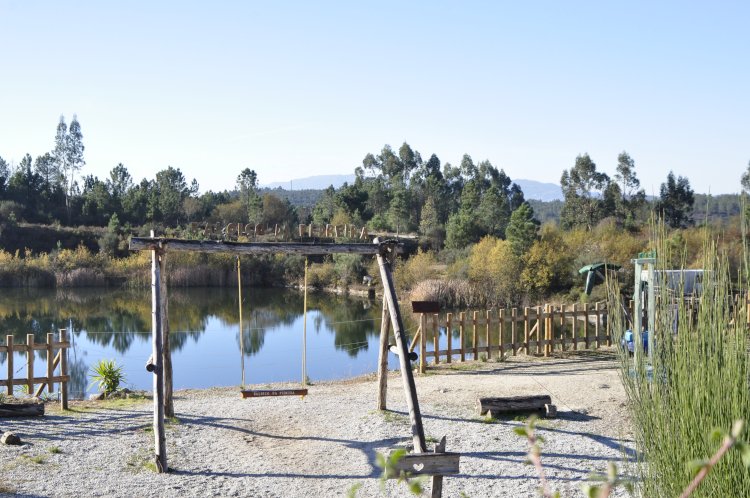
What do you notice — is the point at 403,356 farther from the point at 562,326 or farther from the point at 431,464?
the point at 562,326

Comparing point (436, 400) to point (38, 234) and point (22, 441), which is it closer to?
point (22, 441)

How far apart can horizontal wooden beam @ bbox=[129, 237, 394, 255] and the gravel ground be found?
2.33 metres

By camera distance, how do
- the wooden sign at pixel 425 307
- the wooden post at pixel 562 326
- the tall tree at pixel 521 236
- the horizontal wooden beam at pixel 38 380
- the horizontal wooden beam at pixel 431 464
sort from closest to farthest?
the horizontal wooden beam at pixel 431 464, the horizontal wooden beam at pixel 38 380, the wooden sign at pixel 425 307, the wooden post at pixel 562 326, the tall tree at pixel 521 236

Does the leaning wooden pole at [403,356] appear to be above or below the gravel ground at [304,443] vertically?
above

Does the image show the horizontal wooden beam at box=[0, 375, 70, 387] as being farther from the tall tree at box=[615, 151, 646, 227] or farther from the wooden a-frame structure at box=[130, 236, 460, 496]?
the tall tree at box=[615, 151, 646, 227]

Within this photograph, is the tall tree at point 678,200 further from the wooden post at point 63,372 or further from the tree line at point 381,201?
the wooden post at point 63,372

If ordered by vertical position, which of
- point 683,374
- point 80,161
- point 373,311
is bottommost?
point 373,311

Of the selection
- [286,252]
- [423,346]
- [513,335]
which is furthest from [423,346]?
[286,252]

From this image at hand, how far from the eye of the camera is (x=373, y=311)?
35.0 meters

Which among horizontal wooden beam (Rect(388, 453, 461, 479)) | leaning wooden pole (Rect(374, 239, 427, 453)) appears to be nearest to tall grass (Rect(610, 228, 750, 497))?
horizontal wooden beam (Rect(388, 453, 461, 479))

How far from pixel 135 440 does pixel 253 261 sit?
122 feet

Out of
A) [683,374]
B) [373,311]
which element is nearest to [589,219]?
[373,311]

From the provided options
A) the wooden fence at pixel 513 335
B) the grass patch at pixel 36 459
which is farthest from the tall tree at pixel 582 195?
the grass patch at pixel 36 459

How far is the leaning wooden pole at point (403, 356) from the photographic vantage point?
8219mm
